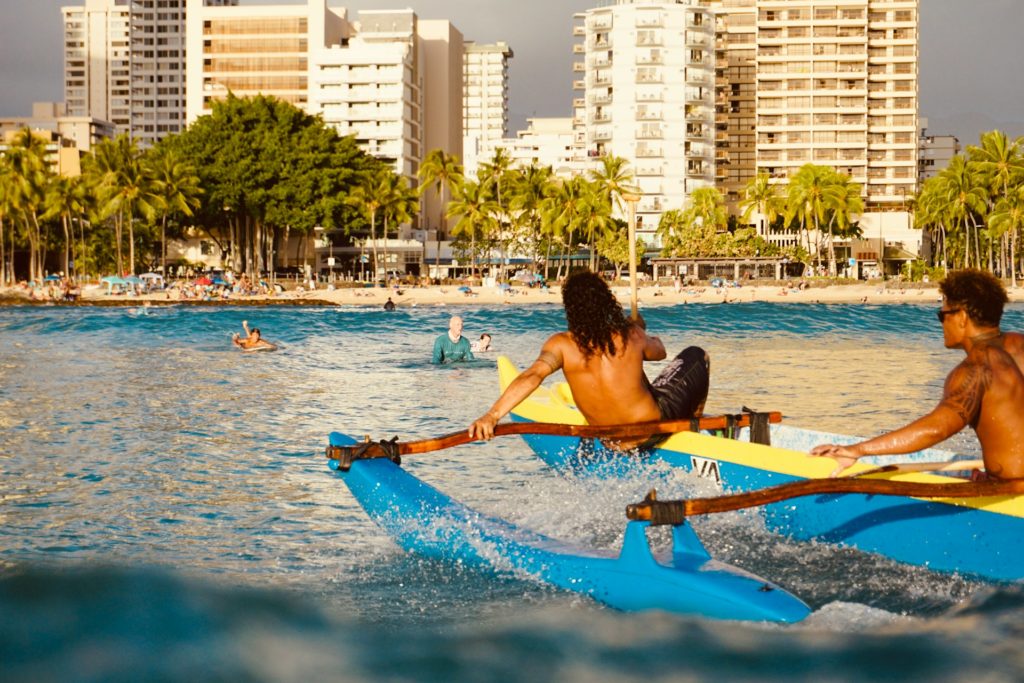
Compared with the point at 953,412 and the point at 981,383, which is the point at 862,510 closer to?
the point at 953,412

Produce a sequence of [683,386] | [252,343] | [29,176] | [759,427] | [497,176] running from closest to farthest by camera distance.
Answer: [759,427] → [683,386] → [252,343] → [29,176] → [497,176]

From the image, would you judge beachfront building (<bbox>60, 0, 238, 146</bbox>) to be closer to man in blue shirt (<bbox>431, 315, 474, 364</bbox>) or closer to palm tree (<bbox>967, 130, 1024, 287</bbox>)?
palm tree (<bbox>967, 130, 1024, 287</bbox>)

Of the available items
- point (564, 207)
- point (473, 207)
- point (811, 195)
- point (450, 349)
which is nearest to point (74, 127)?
point (473, 207)

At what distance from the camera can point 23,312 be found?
50375 millimetres

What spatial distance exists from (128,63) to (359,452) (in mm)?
195157

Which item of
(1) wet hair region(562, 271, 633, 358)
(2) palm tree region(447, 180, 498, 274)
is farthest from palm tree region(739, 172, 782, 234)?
(1) wet hair region(562, 271, 633, 358)

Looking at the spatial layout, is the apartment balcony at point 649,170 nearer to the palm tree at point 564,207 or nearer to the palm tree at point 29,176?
the palm tree at point 564,207

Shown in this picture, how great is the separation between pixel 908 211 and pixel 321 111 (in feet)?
178

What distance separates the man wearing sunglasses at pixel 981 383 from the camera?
18.7 ft

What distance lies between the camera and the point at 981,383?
18.7 feet

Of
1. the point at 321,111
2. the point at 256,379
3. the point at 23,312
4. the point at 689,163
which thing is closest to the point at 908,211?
the point at 689,163

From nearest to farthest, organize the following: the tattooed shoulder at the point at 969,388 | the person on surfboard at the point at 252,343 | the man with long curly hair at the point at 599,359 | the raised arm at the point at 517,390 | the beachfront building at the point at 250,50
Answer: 1. the tattooed shoulder at the point at 969,388
2. the raised arm at the point at 517,390
3. the man with long curly hair at the point at 599,359
4. the person on surfboard at the point at 252,343
5. the beachfront building at the point at 250,50

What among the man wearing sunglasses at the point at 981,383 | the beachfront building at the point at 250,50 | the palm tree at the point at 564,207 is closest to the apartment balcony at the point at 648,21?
the palm tree at the point at 564,207

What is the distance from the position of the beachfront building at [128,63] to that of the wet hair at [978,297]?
18110 centimetres
